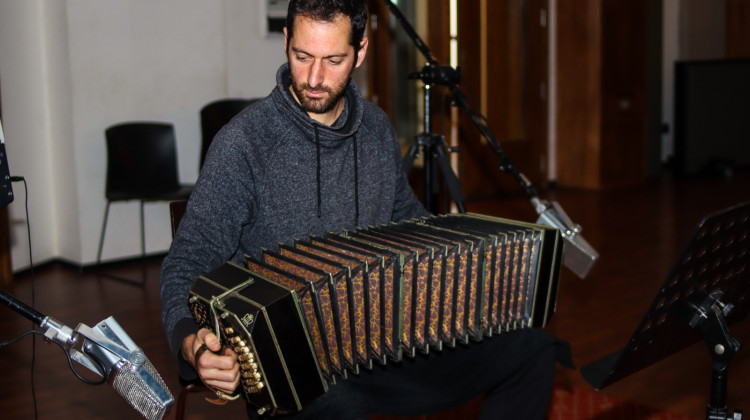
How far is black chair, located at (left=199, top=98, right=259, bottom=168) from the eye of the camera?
441 centimetres

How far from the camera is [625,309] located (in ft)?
11.5

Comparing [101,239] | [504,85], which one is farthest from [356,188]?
[504,85]

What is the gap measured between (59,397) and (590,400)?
1754 millimetres

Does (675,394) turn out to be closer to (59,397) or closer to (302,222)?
(302,222)

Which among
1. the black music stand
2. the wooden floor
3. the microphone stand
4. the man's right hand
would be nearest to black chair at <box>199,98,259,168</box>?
the wooden floor

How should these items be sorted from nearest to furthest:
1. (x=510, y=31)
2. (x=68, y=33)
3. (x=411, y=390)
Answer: (x=411, y=390)
(x=68, y=33)
(x=510, y=31)

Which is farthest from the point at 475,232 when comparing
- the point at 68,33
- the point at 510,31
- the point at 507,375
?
the point at 510,31

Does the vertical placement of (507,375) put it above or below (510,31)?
below

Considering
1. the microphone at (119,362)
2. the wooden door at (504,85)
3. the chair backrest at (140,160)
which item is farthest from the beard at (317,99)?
the wooden door at (504,85)

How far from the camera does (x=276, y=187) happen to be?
70.5 inches

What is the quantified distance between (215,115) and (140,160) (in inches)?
18.6

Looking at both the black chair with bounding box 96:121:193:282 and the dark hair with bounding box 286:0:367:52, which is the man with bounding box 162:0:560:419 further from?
the black chair with bounding box 96:121:193:282

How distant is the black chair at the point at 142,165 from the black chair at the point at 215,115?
185mm

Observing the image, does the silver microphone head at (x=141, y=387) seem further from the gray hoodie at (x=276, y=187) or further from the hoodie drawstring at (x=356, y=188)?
the hoodie drawstring at (x=356, y=188)
